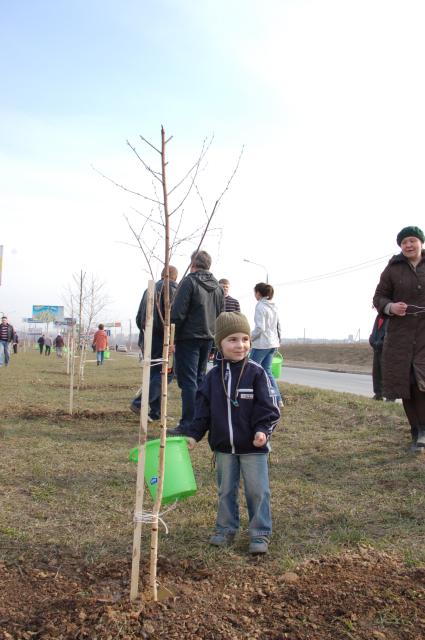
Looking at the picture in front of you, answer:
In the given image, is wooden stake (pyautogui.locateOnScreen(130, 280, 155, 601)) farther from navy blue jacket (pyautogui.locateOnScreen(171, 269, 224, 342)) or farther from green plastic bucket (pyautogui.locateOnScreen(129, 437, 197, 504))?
navy blue jacket (pyautogui.locateOnScreen(171, 269, 224, 342))

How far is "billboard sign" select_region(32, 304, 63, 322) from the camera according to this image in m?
60.6

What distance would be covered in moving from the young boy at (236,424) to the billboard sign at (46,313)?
5813cm

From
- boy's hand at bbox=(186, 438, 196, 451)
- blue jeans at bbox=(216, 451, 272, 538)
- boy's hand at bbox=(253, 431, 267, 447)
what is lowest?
blue jeans at bbox=(216, 451, 272, 538)

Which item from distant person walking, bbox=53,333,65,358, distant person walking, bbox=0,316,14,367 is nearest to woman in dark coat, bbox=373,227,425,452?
distant person walking, bbox=0,316,14,367

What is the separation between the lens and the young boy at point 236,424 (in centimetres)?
311

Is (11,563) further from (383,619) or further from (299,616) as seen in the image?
(383,619)

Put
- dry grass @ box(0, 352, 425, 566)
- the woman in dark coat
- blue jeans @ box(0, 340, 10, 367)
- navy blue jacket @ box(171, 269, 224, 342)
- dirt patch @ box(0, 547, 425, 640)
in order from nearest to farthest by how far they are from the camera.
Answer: dirt patch @ box(0, 547, 425, 640) → dry grass @ box(0, 352, 425, 566) → the woman in dark coat → navy blue jacket @ box(171, 269, 224, 342) → blue jeans @ box(0, 340, 10, 367)

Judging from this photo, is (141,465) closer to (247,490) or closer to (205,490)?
(247,490)

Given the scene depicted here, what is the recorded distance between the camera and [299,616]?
2250mm

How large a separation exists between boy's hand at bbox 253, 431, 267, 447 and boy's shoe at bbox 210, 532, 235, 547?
0.57m

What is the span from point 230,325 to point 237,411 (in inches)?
18.6

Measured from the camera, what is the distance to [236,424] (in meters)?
3.13

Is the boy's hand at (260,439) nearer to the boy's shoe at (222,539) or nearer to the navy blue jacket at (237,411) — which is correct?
the navy blue jacket at (237,411)

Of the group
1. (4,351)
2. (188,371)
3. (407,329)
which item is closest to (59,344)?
(4,351)
